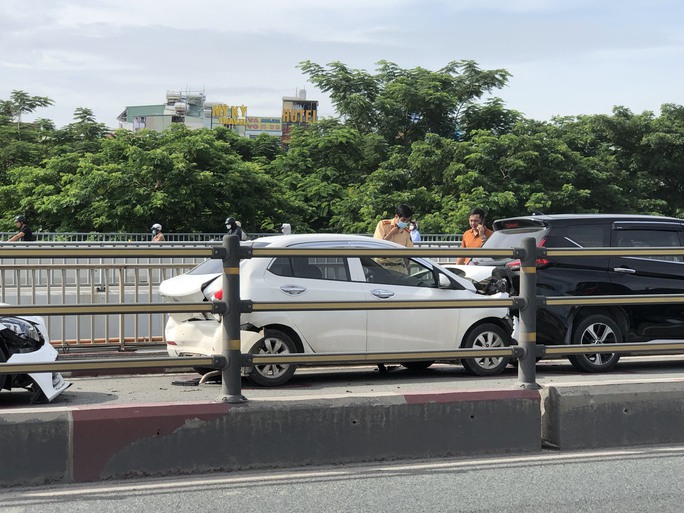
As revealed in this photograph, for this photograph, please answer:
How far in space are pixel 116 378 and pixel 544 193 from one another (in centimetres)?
2991

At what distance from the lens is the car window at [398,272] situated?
9.81 meters

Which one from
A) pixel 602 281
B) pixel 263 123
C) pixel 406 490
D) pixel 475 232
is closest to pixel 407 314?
pixel 602 281

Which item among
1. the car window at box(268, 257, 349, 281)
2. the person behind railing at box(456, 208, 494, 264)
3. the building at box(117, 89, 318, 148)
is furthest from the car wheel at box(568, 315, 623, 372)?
the building at box(117, 89, 318, 148)

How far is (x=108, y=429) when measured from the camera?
17.4ft

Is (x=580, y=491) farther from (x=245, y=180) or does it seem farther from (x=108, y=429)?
(x=245, y=180)

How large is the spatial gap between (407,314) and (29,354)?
3.86 meters

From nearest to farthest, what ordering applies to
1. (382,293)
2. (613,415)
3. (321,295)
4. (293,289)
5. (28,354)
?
1. (613,415)
2. (28,354)
3. (293,289)
4. (321,295)
5. (382,293)

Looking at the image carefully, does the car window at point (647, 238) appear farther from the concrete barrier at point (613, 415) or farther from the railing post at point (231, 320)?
the railing post at point (231, 320)

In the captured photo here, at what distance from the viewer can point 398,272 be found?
995cm

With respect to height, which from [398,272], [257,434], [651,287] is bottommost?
[257,434]

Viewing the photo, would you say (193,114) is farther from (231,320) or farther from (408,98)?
(231,320)

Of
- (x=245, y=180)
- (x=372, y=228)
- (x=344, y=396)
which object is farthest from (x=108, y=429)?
(x=245, y=180)

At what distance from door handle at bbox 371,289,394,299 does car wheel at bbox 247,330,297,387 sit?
106 cm

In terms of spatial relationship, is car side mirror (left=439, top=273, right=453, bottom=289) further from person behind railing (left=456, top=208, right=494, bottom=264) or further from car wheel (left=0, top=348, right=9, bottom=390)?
car wheel (left=0, top=348, right=9, bottom=390)
